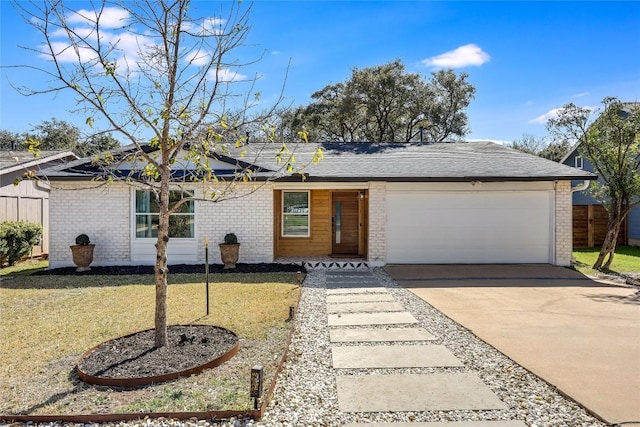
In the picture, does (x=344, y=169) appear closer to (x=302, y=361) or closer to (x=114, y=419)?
(x=302, y=361)

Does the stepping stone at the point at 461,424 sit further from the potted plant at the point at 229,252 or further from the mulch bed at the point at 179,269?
the potted plant at the point at 229,252

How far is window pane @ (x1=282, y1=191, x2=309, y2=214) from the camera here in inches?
517

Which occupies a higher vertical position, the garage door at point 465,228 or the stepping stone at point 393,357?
the garage door at point 465,228

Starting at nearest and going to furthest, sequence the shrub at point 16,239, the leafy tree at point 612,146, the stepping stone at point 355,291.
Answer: the stepping stone at point 355,291
the leafy tree at point 612,146
the shrub at point 16,239

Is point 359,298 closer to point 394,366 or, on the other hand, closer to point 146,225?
point 394,366

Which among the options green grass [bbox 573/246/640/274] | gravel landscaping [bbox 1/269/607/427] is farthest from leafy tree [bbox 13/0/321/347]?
green grass [bbox 573/246/640/274]

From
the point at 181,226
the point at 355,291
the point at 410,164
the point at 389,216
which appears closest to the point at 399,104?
the point at 410,164

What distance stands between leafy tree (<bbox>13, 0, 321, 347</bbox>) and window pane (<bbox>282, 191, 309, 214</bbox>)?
8.26 metres

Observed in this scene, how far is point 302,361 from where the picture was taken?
4508 mm

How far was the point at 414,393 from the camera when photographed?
371 centimetres

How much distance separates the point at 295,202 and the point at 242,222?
228cm

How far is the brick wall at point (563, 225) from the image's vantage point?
1127cm

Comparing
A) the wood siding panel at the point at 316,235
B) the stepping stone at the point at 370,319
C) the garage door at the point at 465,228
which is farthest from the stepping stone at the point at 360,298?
the wood siding panel at the point at 316,235

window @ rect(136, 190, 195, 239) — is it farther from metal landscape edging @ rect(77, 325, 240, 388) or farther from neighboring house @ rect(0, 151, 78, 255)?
metal landscape edging @ rect(77, 325, 240, 388)
